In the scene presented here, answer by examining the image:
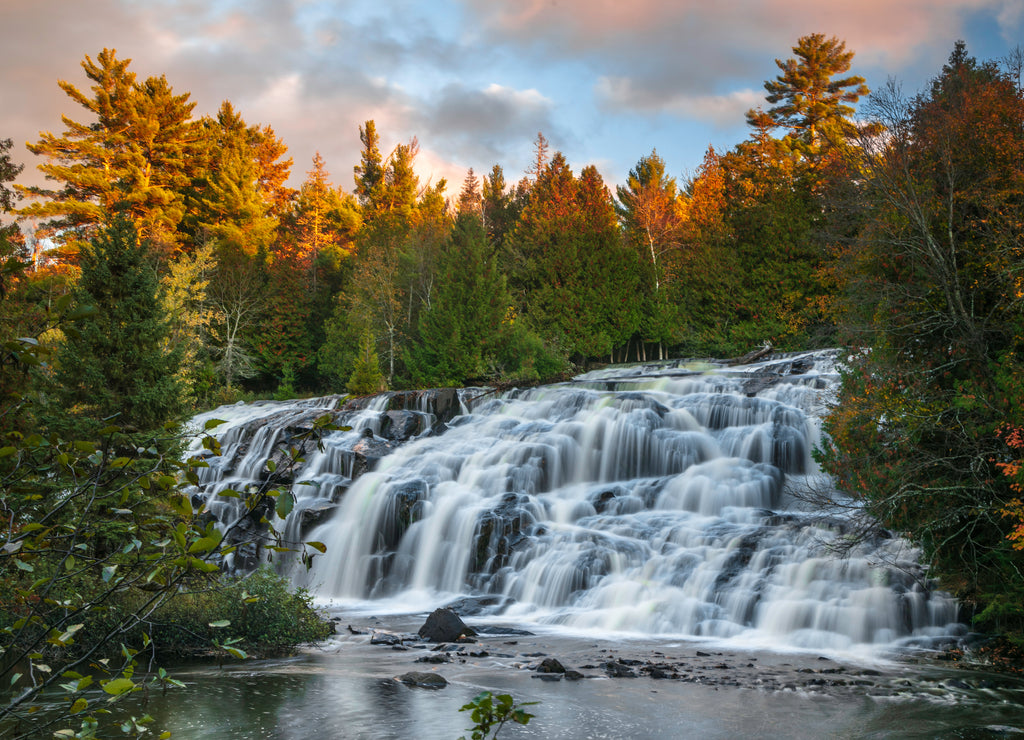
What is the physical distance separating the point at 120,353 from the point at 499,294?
2140 centimetres

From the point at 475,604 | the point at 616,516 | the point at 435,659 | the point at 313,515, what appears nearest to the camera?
the point at 435,659

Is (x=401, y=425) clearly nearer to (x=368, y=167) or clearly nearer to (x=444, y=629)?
(x=444, y=629)

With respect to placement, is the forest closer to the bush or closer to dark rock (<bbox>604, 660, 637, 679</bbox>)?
the bush

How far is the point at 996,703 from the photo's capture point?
9688 mm

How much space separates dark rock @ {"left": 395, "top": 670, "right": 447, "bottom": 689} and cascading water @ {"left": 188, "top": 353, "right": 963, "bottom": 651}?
4.85m

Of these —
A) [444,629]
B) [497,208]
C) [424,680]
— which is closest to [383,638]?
[444,629]

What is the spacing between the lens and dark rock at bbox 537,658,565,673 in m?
11.1

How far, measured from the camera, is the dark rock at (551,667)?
1112 cm

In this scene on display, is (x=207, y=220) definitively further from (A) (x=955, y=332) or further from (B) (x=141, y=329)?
(A) (x=955, y=332)

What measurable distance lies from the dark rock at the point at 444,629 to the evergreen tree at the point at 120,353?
6097mm

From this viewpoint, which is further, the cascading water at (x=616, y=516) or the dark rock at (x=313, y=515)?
the dark rock at (x=313, y=515)

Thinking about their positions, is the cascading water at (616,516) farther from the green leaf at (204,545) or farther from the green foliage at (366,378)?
the green leaf at (204,545)

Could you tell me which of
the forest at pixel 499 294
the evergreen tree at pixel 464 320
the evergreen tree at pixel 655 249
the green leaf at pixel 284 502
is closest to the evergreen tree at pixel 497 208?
the forest at pixel 499 294

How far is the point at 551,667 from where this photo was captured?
1113 centimetres
